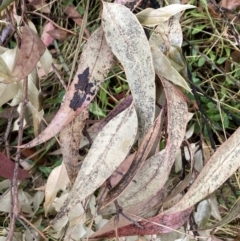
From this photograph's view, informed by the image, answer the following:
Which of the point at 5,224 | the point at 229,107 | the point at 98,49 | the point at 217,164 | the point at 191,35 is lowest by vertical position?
the point at 5,224

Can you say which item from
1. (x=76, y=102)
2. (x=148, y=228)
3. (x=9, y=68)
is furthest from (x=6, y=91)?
(x=148, y=228)

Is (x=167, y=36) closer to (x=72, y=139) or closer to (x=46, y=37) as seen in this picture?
(x=72, y=139)

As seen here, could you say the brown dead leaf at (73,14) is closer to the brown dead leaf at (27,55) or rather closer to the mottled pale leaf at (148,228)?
the brown dead leaf at (27,55)

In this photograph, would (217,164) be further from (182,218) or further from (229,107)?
(229,107)

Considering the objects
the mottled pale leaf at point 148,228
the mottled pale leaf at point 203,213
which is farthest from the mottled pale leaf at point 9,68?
the mottled pale leaf at point 203,213

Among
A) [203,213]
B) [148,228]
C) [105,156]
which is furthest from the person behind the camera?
[203,213]

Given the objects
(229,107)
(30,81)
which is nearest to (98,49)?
(30,81)

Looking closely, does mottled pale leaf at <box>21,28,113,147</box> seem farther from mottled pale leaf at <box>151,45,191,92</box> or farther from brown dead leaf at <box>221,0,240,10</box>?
brown dead leaf at <box>221,0,240,10</box>
